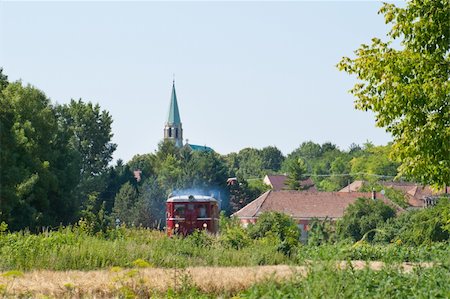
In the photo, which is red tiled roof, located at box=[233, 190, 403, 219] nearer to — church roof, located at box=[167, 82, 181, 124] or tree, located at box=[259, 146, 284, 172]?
church roof, located at box=[167, 82, 181, 124]

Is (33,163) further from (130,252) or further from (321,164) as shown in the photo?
(321,164)

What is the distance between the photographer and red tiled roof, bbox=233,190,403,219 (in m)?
90.6

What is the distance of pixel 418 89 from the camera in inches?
727

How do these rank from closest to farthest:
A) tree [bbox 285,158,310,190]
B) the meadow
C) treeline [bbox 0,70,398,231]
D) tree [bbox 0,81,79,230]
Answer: the meadow, tree [bbox 0,81,79,230], treeline [bbox 0,70,398,231], tree [bbox 285,158,310,190]

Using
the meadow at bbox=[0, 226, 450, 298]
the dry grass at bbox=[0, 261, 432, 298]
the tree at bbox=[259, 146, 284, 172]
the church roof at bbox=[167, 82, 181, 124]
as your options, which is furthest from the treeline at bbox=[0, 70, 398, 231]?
the church roof at bbox=[167, 82, 181, 124]

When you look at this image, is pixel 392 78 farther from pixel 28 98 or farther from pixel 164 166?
pixel 164 166

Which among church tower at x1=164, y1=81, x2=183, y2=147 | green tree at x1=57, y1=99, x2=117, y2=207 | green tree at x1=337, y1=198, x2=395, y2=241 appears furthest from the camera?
church tower at x1=164, y1=81, x2=183, y2=147

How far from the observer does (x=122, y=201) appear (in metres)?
81.0

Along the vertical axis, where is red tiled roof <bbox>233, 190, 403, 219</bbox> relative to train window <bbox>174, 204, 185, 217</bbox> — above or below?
above

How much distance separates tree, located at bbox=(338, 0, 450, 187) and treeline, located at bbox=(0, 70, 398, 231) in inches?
152

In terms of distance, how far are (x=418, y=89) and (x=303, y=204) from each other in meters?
74.8

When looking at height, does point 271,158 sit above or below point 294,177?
above

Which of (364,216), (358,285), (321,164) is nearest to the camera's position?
(358,285)

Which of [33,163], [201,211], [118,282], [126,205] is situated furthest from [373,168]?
[118,282]
